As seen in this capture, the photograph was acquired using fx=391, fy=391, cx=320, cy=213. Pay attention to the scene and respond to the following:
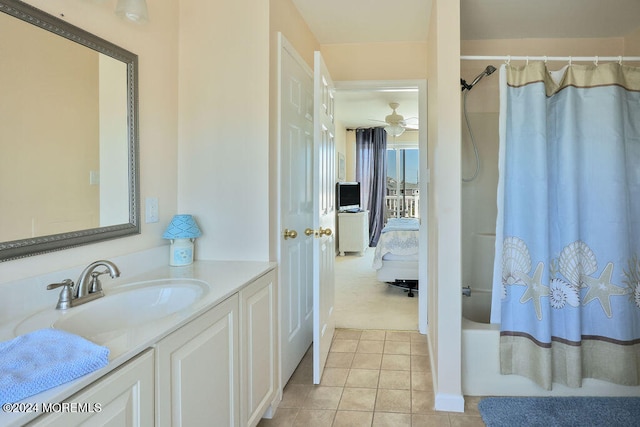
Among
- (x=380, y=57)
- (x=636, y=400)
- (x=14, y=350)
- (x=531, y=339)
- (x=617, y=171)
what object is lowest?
(x=636, y=400)

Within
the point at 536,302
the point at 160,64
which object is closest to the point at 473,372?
the point at 536,302

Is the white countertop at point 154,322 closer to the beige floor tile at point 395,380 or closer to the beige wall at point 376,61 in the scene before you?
the beige floor tile at point 395,380

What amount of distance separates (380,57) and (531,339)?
2.35 meters

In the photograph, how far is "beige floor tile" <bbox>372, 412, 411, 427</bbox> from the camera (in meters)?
2.00

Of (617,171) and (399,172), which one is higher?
(399,172)

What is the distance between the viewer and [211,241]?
2.06 meters

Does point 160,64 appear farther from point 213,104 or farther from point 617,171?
point 617,171

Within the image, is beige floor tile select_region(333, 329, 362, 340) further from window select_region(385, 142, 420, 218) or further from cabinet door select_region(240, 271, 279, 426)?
window select_region(385, 142, 420, 218)

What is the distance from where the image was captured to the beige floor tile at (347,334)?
3.19m

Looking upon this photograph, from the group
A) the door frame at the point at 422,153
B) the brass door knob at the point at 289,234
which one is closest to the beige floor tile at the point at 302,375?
the brass door knob at the point at 289,234

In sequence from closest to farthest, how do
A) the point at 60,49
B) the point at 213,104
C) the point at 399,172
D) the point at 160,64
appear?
1. the point at 60,49
2. the point at 160,64
3. the point at 213,104
4. the point at 399,172

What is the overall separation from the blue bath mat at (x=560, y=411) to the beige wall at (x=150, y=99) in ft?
6.35

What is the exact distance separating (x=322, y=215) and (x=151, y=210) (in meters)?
1.12

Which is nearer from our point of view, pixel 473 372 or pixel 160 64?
pixel 160 64
